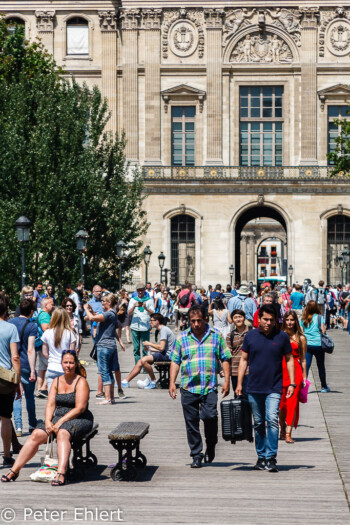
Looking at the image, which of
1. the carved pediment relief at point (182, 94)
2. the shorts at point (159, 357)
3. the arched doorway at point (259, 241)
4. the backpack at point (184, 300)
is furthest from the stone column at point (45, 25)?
the shorts at point (159, 357)

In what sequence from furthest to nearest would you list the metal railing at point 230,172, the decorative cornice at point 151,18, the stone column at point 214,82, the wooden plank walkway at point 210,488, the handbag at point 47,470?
the decorative cornice at point 151,18, the stone column at point 214,82, the metal railing at point 230,172, the handbag at point 47,470, the wooden plank walkway at point 210,488

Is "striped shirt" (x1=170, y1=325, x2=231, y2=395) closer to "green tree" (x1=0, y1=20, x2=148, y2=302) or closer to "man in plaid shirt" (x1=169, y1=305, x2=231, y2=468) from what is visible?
"man in plaid shirt" (x1=169, y1=305, x2=231, y2=468)

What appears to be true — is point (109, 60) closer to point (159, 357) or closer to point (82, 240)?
point (82, 240)

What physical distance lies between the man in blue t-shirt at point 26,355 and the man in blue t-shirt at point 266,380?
370 cm

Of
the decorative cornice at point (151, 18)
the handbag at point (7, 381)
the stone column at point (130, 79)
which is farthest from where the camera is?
the decorative cornice at point (151, 18)

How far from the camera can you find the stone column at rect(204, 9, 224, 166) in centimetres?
5953

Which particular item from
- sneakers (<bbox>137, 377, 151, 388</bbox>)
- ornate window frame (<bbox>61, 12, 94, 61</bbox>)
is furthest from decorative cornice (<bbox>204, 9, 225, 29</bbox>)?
sneakers (<bbox>137, 377, 151, 388</bbox>)

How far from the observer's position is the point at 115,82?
59750 mm

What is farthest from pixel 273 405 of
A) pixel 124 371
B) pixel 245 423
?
pixel 124 371

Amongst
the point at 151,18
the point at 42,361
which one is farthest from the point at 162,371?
the point at 151,18

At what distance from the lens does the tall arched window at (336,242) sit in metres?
59.6

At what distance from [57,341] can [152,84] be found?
144ft

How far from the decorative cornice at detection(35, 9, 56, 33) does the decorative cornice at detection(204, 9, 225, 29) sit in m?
7.61

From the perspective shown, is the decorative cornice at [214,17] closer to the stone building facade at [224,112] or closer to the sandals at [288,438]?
the stone building facade at [224,112]
